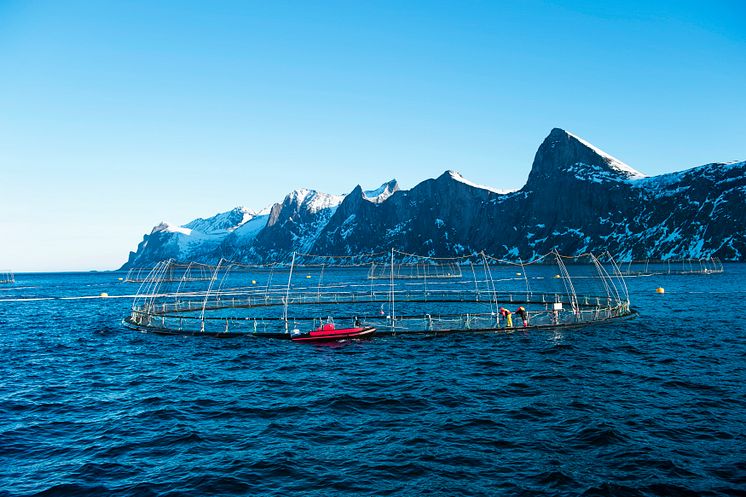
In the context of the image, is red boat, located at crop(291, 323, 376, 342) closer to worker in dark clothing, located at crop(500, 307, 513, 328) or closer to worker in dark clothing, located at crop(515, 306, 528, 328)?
worker in dark clothing, located at crop(500, 307, 513, 328)

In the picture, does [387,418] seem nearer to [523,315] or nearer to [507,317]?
[507,317]

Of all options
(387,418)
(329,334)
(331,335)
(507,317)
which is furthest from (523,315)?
(387,418)

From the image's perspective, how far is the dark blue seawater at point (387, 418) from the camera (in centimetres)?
1912

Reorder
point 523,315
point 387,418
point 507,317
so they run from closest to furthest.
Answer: point 387,418, point 523,315, point 507,317

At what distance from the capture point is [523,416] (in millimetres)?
26297

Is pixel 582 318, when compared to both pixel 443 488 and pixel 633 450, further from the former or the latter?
pixel 443 488

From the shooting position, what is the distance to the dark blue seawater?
19.1 metres

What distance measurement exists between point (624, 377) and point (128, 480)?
30993 millimetres

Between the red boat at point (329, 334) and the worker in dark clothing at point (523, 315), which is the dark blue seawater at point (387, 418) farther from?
the worker in dark clothing at point (523, 315)

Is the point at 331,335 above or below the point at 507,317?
below

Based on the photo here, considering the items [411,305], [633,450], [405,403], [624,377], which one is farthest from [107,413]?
[411,305]

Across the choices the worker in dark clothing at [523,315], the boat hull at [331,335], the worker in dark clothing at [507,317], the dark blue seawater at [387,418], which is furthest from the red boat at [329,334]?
the worker in dark clothing at [523,315]

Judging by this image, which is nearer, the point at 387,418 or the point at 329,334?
the point at 387,418

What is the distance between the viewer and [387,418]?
1047 inches
